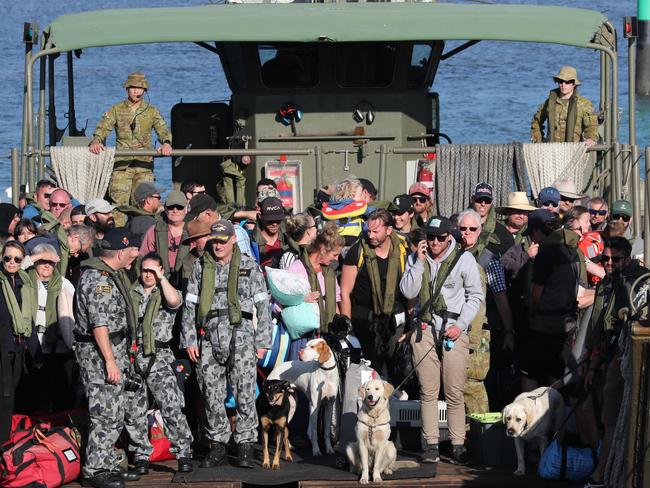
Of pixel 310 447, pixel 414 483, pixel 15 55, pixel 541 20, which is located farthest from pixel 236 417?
pixel 15 55

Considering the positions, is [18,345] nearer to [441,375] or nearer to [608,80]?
[441,375]

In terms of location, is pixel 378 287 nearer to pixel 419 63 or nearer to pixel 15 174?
pixel 15 174

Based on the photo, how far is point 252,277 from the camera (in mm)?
11023

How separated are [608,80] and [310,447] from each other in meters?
5.71

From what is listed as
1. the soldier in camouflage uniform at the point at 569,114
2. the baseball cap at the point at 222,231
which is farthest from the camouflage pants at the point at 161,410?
the soldier in camouflage uniform at the point at 569,114

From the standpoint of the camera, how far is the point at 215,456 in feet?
35.8

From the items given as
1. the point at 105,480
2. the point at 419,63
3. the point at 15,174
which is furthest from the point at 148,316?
the point at 419,63

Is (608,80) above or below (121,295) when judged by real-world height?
above

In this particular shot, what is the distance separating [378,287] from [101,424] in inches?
93.5

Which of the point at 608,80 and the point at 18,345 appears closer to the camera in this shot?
the point at 18,345

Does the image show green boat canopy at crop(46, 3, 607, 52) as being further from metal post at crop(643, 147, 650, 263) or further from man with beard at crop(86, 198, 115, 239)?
metal post at crop(643, 147, 650, 263)

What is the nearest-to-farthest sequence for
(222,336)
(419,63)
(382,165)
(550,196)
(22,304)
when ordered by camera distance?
(222,336) < (22,304) < (550,196) < (382,165) < (419,63)

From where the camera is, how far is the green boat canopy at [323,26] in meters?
14.5

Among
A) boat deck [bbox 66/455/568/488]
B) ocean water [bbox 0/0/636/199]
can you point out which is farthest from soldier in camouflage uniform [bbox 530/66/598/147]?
ocean water [bbox 0/0/636/199]
